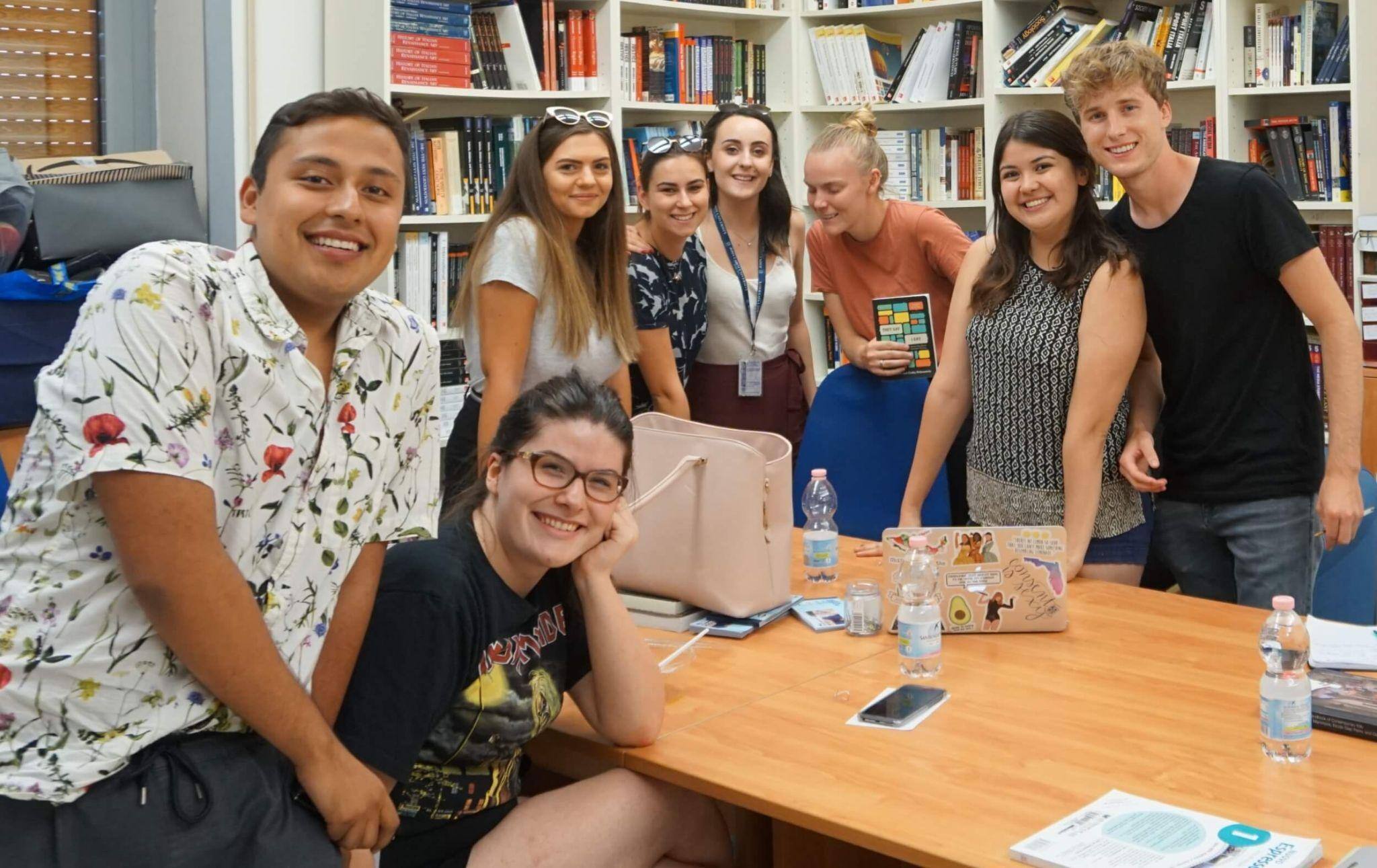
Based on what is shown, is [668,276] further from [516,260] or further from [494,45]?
[494,45]

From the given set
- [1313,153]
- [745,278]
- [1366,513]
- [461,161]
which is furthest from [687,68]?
[1366,513]

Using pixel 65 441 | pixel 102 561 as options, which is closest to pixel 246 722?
pixel 102 561

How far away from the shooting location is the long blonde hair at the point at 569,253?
2.93 m

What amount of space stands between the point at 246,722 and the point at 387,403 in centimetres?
39

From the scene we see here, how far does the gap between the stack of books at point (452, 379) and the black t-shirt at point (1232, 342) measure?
96.5 inches

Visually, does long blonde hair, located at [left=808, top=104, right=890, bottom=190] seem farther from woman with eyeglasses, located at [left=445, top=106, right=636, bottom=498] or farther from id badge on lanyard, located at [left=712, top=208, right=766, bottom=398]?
woman with eyeglasses, located at [left=445, top=106, right=636, bottom=498]

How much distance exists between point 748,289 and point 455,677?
200 cm

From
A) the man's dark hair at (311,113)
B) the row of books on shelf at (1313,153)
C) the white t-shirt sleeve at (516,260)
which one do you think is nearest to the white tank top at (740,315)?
the white t-shirt sleeve at (516,260)

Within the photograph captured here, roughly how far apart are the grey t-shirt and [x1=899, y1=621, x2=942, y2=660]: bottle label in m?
1.05

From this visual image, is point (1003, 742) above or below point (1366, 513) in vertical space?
below

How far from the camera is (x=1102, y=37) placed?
4828 mm

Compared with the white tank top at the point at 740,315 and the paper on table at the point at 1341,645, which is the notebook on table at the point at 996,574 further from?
the white tank top at the point at 740,315

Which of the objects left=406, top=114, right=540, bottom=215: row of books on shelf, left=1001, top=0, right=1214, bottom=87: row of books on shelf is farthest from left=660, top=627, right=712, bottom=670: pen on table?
left=1001, top=0, right=1214, bottom=87: row of books on shelf

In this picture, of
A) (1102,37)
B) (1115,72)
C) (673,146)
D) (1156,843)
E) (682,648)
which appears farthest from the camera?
(1102,37)
